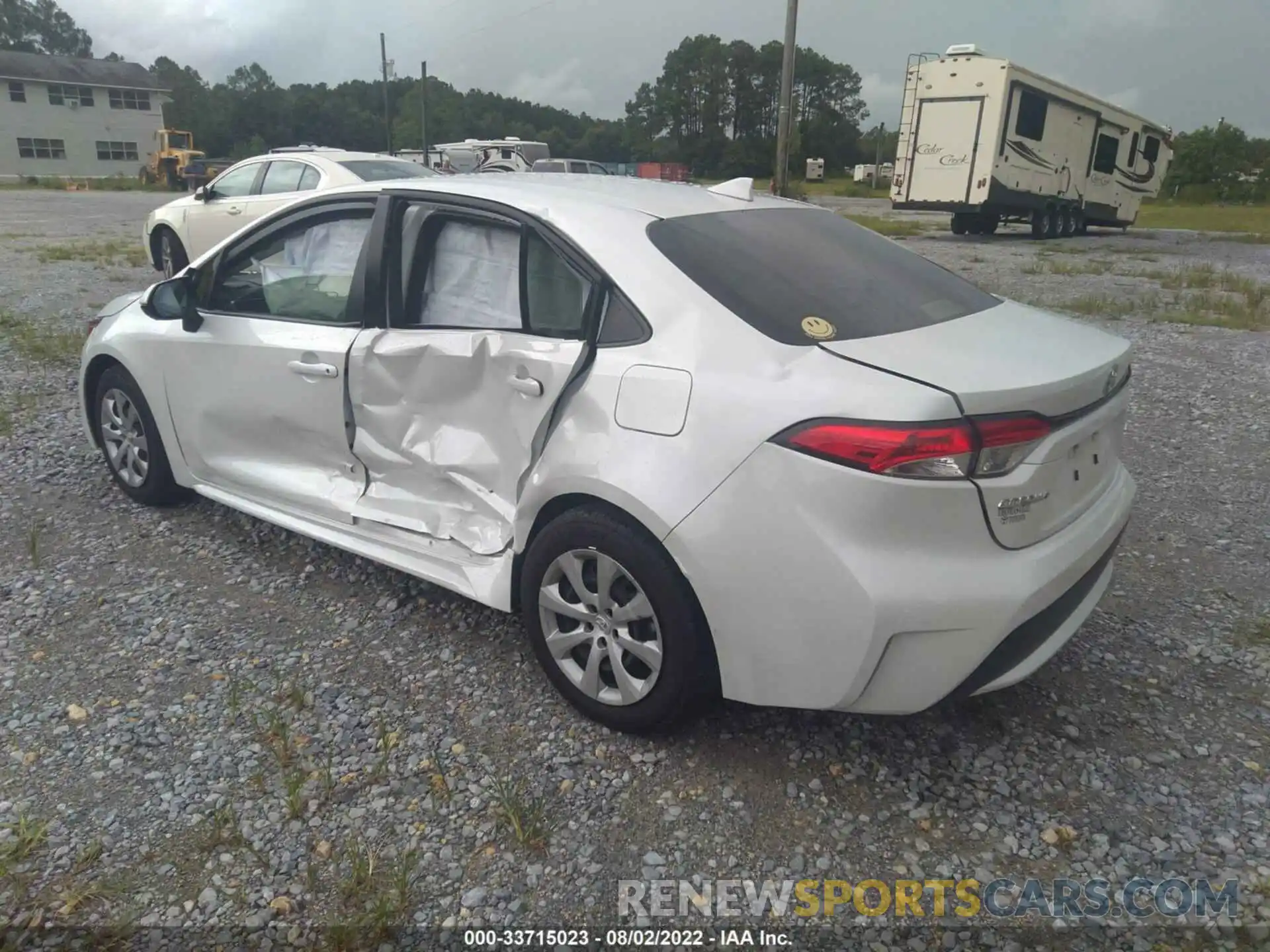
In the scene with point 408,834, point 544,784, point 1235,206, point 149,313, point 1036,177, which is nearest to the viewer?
point 408,834

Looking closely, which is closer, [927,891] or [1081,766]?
[927,891]

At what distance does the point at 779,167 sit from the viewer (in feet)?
73.5

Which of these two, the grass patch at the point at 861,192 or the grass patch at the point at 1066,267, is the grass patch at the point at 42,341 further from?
the grass patch at the point at 861,192

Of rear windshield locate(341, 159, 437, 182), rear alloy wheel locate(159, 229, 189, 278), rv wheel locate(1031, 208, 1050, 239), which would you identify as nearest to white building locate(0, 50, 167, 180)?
rear alloy wheel locate(159, 229, 189, 278)

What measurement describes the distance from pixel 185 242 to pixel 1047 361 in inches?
421

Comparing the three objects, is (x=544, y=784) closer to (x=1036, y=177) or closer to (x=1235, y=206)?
(x=1036, y=177)

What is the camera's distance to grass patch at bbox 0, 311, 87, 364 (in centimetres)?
732

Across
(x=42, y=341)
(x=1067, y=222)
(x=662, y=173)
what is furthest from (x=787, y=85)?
(x=42, y=341)

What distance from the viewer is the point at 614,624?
8.93 ft

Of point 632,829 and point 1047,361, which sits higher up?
point 1047,361

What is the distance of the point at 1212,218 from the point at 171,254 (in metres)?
33.2

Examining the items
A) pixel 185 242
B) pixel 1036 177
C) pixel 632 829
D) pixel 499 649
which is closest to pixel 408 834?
pixel 632 829

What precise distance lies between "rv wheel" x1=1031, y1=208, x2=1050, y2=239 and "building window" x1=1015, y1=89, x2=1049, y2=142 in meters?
1.98

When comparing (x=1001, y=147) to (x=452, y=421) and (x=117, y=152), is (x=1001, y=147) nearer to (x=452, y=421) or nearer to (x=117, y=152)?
(x=452, y=421)
